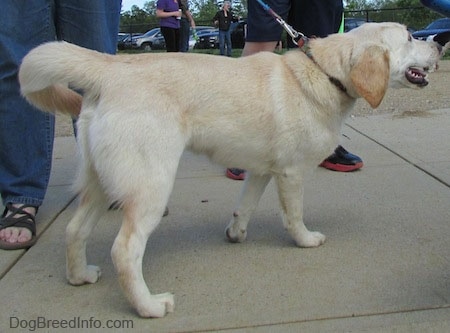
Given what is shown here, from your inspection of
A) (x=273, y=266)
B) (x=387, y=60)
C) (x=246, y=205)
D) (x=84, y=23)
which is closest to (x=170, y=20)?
(x=84, y=23)

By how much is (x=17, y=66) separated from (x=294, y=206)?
1.78 meters

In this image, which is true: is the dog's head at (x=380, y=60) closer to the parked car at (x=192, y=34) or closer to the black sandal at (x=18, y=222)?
the black sandal at (x=18, y=222)

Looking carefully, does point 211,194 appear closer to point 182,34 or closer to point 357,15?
point 182,34

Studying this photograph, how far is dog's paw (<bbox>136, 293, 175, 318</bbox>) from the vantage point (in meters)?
2.41

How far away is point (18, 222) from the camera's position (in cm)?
329

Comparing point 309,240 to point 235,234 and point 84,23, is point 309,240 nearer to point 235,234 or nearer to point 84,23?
point 235,234

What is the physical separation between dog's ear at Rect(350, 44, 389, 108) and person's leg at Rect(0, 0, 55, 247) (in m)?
1.85

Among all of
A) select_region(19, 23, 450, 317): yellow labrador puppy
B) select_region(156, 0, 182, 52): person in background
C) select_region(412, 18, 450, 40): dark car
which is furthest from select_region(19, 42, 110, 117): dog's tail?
select_region(156, 0, 182, 52): person in background

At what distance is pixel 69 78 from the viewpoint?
2482 millimetres

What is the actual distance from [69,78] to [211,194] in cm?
186

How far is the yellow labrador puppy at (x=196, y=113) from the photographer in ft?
7.97

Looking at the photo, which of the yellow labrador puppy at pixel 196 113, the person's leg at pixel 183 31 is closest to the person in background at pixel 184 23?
the person's leg at pixel 183 31

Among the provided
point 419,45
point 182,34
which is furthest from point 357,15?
point 419,45

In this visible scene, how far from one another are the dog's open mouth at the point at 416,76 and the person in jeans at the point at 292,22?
4.72 feet
